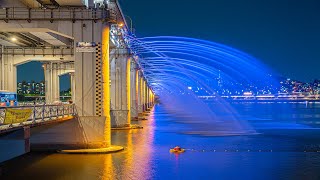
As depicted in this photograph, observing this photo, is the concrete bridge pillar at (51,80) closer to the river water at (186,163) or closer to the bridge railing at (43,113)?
the river water at (186,163)

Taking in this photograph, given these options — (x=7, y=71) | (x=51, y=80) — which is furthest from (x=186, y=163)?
(x=51, y=80)

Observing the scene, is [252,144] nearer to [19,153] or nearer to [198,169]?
[198,169]

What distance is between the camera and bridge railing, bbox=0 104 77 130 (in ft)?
67.4

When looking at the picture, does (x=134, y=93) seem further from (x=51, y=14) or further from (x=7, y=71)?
(x=51, y=14)

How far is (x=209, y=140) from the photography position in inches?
1494

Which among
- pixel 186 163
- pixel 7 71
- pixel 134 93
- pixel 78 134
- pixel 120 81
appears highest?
pixel 7 71

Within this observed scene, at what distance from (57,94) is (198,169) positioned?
41.1 meters

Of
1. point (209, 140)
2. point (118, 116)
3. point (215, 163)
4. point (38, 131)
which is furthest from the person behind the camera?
point (118, 116)

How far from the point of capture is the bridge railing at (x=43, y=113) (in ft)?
67.4

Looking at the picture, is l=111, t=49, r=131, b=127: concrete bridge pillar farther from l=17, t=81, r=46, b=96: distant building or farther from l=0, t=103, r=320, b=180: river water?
l=17, t=81, r=46, b=96: distant building

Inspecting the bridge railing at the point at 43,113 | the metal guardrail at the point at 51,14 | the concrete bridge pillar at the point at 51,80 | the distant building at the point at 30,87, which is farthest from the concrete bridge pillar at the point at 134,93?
the distant building at the point at 30,87

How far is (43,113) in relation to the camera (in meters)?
24.9

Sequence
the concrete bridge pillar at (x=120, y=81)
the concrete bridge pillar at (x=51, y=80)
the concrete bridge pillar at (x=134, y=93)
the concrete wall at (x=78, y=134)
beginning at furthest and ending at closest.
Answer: the concrete bridge pillar at (x=134, y=93) → the concrete bridge pillar at (x=51, y=80) → the concrete bridge pillar at (x=120, y=81) → the concrete wall at (x=78, y=134)

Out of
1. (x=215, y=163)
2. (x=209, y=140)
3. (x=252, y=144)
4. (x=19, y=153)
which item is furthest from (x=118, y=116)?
(x=215, y=163)
